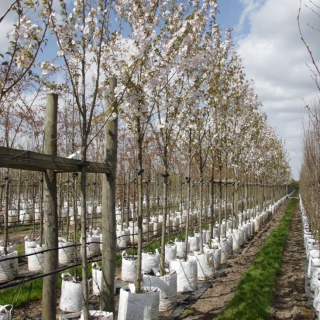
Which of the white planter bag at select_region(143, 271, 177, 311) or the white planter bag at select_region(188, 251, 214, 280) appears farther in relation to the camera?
the white planter bag at select_region(188, 251, 214, 280)

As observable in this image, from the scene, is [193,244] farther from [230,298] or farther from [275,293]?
[230,298]

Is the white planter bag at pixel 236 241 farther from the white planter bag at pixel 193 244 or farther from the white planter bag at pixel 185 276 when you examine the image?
the white planter bag at pixel 185 276

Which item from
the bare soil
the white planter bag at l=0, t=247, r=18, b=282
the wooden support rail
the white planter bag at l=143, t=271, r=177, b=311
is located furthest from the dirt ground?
the wooden support rail

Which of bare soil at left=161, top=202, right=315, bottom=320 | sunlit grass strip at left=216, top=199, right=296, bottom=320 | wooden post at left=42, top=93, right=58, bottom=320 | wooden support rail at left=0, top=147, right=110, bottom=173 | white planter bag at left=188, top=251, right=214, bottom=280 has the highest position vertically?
wooden support rail at left=0, top=147, right=110, bottom=173

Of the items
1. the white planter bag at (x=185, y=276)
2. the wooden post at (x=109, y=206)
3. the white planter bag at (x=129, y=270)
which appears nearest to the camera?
the wooden post at (x=109, y=206)

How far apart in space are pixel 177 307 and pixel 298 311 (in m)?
1.91

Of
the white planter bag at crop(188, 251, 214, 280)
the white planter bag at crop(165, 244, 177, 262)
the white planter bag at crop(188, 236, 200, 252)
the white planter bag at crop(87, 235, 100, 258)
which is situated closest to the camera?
the white planter bag at crop(188, 251, 214, 280)

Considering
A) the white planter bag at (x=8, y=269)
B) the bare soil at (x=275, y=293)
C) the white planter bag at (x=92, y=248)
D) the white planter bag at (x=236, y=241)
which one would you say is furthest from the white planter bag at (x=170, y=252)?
the white planter bag at (x=236, y=241)

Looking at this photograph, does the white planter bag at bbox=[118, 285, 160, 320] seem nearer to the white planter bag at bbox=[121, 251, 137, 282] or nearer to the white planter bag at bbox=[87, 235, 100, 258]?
the white planter bag at bbox=[121, 251, 137, 282]

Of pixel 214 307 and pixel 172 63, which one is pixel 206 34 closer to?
pixel 172 63

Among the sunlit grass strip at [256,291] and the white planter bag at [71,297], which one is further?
the white planter bag at [71,297]

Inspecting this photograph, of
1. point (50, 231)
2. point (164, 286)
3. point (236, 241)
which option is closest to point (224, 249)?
point (236, 241)

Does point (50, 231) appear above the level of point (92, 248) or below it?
above

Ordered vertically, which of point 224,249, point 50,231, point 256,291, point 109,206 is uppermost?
point 109,206
